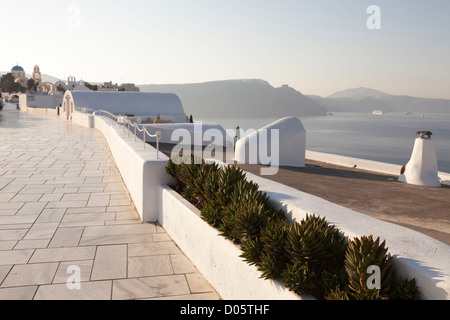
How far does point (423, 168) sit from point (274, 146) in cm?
443

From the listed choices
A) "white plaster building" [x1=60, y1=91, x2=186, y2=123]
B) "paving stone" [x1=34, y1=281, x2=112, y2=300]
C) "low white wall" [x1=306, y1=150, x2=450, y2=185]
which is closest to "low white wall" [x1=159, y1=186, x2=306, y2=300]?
"paving stone" [x1=34, y1=281, x2=112, y2=300]

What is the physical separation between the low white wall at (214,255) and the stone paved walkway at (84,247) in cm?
15

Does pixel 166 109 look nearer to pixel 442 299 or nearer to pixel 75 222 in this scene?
pixel 75 222

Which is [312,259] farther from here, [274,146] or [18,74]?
[18,74]

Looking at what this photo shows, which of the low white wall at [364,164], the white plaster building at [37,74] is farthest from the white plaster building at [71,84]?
the low white wall at [364,164]

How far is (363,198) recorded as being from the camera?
6.86 metres

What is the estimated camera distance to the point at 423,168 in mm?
8844

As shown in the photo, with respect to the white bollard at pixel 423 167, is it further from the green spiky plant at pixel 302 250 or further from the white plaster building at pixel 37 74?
the white plaster building at pixel 37 74

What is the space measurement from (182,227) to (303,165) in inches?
287

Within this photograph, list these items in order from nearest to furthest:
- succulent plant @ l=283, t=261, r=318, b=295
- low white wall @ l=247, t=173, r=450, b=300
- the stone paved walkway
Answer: low white wall @ l=247, t=173, r=450, b=300
succulent plant @ l=283, t=261, r=318, b=295
the stone paved walkway

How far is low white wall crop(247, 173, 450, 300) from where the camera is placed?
252 centimetres

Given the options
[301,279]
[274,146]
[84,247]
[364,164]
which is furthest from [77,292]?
[364,164]

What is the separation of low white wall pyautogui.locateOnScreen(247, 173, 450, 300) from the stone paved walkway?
1.38 meters
